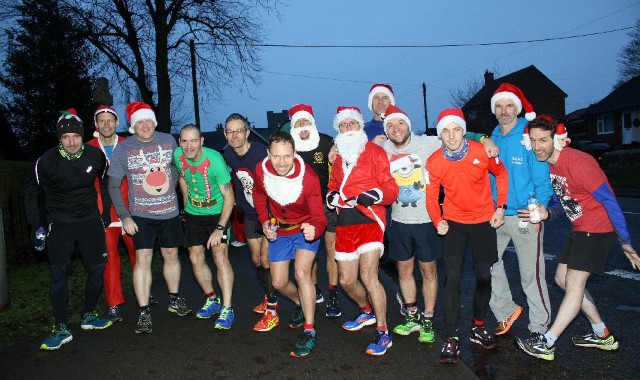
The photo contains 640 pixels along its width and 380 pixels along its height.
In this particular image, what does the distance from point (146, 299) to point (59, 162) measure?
5.41ft

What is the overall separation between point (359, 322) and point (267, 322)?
0.95 metres

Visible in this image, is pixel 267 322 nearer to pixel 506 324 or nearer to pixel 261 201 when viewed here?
pixel 261 201

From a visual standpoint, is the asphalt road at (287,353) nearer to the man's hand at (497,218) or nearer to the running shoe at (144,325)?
the running shoe at (144,325)

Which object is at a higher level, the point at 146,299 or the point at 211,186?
the point at 211,186

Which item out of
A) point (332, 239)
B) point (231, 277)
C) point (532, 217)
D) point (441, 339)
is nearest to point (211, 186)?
point (231, 277)

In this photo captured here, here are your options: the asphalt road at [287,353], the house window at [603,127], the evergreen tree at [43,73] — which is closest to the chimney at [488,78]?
the house window at [603,127]

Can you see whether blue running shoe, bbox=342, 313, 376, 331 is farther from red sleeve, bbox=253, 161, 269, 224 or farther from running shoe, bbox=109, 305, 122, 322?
running shoe, bbox=109, 305, 122, 322

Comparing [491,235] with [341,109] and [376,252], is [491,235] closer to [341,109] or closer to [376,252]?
[376,252]

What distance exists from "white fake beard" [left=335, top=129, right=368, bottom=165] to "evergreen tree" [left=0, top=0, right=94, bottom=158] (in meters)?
22.2

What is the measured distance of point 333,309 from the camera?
6301 mm

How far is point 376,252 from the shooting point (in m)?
5.08

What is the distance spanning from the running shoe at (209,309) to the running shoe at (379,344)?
2.16 meters

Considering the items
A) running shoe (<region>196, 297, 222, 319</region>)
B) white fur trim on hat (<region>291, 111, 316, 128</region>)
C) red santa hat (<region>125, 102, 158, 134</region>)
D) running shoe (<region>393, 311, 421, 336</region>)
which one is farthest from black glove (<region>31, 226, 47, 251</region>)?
running shoe (<region>393, 311, 421, 336</region>)

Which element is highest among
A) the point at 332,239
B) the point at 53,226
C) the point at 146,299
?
the point at 53,226
